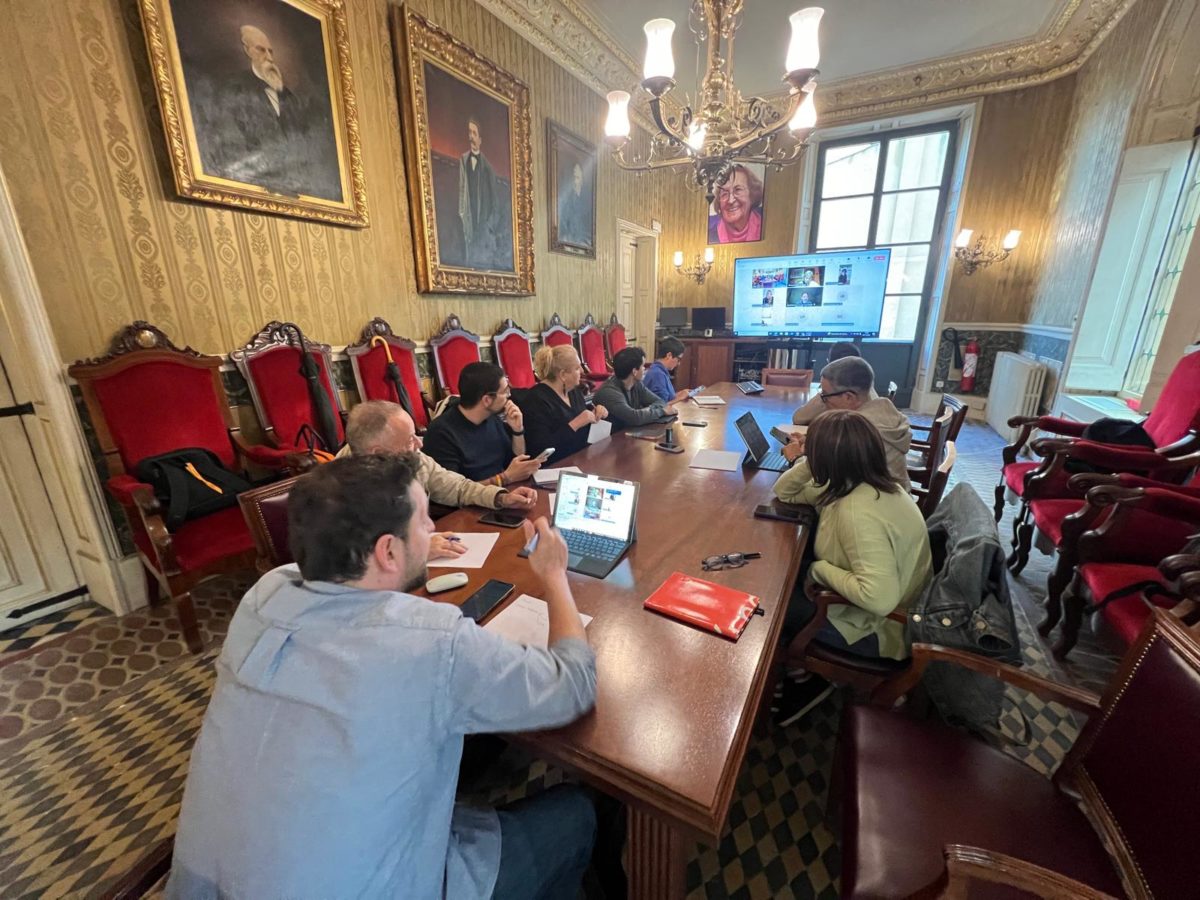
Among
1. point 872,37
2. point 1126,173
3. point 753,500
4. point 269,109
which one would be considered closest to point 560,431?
point 753,500

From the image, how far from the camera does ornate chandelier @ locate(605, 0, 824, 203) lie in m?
2.20

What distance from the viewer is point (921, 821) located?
0.87 meters

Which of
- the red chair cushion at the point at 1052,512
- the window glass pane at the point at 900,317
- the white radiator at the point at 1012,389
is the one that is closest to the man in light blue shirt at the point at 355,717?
the red chair cushion at the point at 1052,512

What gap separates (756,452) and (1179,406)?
7.32 ft

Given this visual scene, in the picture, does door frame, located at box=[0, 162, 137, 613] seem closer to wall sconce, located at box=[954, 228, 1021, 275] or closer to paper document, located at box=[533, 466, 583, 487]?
paper document, located at box=[533, 466, 583, 487]

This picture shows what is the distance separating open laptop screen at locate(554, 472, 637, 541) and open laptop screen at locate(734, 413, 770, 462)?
90cm

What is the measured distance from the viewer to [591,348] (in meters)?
5.37

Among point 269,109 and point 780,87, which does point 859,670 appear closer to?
point 269,109

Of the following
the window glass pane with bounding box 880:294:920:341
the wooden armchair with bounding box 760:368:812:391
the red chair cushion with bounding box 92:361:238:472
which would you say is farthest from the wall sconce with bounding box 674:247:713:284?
the red chair cushion with bounding box 92:361:238:472

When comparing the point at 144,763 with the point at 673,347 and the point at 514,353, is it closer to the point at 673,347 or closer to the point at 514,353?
the point at 514,353

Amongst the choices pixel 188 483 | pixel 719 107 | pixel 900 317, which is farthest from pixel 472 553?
pixel 900 317

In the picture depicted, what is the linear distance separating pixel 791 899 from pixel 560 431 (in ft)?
6.02

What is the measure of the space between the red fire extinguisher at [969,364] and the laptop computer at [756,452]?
520 centimetres

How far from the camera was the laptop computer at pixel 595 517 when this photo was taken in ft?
4.35
